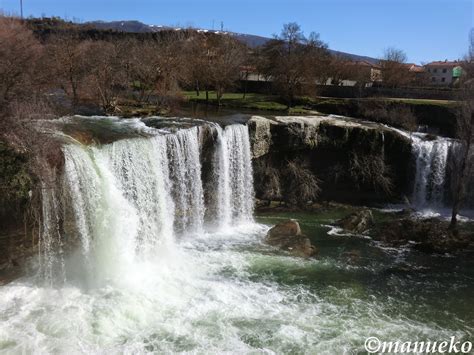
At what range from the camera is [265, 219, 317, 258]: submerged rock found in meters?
15.8

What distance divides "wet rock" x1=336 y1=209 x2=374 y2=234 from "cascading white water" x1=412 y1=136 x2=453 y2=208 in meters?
4.91

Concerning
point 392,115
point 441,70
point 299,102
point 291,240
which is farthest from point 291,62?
point 441,70

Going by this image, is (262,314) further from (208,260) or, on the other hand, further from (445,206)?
(445,206)

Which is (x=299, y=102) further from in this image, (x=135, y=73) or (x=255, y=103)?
(x=135, y=73)

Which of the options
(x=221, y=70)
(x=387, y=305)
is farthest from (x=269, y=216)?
(x=221, y=70)

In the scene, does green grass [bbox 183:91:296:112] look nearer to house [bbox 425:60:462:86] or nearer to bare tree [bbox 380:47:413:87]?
bare tree [bbox 380:47:413:87]

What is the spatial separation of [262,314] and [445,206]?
577 inches

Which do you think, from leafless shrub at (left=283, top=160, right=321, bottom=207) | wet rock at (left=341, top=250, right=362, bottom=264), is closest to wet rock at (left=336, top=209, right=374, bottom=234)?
wet rock at (left=341, top=250, right=362, bottom=264)

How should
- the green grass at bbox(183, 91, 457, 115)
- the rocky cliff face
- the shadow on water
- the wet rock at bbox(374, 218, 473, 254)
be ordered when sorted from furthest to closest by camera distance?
the green grass at bbox(183, 91, 457, 115), the rocky cliff face, the wet rock at bbox(374, 218, 473, 254), the shadow on water

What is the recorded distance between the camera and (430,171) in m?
22.8

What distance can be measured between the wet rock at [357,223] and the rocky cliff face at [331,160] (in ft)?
9.71

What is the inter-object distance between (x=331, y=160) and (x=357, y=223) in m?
5.15

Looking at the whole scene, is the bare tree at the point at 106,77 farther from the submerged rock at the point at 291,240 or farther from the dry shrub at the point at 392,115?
the dry shrub at the point at 392,115

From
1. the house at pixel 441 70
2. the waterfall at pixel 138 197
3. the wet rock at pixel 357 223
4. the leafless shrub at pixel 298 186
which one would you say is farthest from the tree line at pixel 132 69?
the house at pixel 441 70
